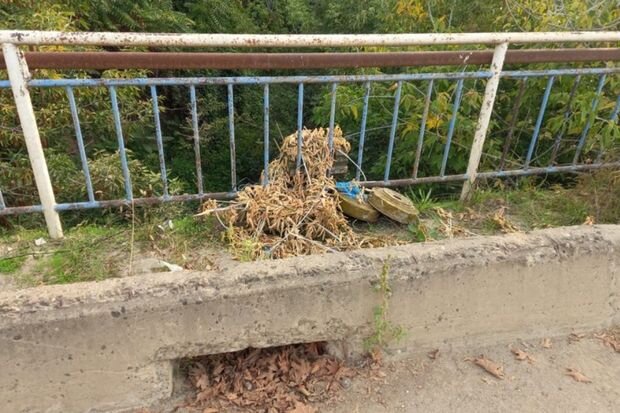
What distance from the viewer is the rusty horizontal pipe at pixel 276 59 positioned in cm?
212

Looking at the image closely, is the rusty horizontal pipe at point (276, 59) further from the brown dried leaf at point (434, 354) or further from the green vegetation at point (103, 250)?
the brown dried leaf at point (434, 354)

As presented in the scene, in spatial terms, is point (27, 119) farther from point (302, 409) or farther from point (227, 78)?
A: point (302, 409)

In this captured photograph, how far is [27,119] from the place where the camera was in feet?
7.02

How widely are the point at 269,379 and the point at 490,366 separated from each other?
1.11 meters

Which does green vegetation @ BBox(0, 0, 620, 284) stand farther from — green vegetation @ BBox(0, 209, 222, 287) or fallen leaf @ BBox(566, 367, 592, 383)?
fallen leaf @ BBox(566, 367, 592, 383)

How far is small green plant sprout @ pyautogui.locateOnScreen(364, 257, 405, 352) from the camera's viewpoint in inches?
86.4

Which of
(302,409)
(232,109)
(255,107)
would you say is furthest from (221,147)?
(302,409)

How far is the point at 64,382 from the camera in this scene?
1.99 meters

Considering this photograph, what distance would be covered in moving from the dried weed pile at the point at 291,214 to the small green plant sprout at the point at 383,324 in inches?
14.0

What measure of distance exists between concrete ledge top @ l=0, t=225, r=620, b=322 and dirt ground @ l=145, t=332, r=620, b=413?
51 centimetres

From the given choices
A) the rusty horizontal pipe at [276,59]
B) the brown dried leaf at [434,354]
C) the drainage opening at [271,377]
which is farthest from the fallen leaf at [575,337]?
the rusty horizontal pipe at [276,59]

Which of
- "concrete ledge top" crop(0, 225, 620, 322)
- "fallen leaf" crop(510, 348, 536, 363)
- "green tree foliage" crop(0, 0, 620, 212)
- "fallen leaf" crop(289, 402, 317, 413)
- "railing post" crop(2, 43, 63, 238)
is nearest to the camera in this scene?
"concrete ledge top" crop(0, 225, 620, 322)

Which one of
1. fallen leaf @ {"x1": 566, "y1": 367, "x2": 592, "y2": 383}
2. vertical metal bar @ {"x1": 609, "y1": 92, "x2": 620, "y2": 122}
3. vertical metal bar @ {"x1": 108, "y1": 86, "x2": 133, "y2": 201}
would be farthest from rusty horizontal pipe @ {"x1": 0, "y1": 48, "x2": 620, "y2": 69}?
A: fallen leaf @ {"x1": 566, "y1": 367, "x2": 592, "y2": 383}

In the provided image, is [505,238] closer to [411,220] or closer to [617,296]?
[411,220]
